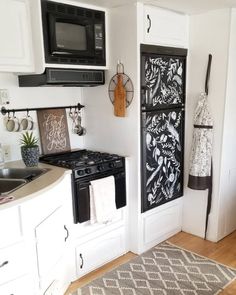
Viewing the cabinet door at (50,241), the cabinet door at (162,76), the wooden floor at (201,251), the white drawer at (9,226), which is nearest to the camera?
the white drawer at (9,226)

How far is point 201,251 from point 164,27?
206cm

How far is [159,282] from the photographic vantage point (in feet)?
7.97

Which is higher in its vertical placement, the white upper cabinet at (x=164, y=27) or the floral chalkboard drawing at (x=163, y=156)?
the white upper cabinet at (x=164, y=27)

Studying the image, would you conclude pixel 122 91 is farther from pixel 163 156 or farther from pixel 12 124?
pixel 12 124

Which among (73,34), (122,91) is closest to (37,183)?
(122,91)

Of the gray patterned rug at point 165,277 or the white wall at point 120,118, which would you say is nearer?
the gray patterned rug at point 165,277

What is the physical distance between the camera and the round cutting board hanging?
8.57 feet

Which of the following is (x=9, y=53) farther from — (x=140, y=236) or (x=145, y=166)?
(x=140, y=236)

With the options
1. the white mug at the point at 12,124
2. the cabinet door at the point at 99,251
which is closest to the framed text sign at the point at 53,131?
the white mug at the point at 12,124

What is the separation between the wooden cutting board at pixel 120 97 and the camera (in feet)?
8.59

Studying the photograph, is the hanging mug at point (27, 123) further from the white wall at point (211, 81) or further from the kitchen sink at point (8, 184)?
the white wall at point (211, 81)

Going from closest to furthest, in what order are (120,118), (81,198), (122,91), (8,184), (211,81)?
1. (8,184)
2. (81,198)
3. (122,91)
4. (120,118)
5. (211,81)

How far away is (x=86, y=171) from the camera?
95.0 inches

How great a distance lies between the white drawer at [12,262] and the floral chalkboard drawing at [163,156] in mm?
1293
